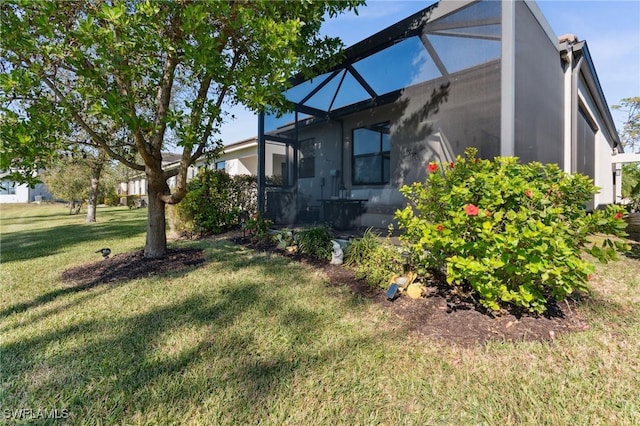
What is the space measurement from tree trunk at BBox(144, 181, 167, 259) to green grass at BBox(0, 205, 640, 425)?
1.55 metres

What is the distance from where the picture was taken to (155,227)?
5.05 meters

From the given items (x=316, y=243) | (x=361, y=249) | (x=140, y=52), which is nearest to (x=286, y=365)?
(x=361, y=249)

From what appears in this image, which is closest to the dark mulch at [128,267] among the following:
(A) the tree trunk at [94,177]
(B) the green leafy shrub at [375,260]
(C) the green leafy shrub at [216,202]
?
(C) the green leafy shrub at [216,202]

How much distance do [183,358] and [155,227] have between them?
348cm

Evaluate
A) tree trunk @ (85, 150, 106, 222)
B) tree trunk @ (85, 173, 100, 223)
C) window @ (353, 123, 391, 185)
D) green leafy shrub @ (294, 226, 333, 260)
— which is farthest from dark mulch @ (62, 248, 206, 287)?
tree trunk @ (85, 173, 100, 223)

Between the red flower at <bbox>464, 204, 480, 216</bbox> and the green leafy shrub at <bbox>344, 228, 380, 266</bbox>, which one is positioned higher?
the red flower at <bbox>464, 204, 480, 216</bbox>

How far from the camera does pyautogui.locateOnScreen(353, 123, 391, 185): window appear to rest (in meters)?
5.73

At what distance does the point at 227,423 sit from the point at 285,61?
11.7 feet

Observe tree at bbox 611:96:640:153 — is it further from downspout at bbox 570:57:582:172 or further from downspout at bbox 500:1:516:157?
downspout at bbox 500:1:516:157

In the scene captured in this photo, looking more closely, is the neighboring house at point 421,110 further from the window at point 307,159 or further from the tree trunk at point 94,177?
the tree trunk at point 94,177

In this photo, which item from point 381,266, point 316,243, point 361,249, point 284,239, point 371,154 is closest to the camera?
point 381,266

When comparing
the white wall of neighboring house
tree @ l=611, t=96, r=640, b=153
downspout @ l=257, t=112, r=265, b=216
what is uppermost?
tree @ l=611, t=96, r=640, b=153

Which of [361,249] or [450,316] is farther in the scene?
[361,249]

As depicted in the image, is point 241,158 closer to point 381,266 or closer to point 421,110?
point 421,110
